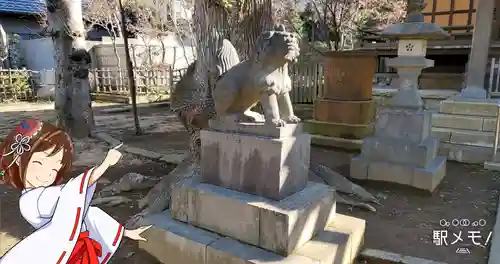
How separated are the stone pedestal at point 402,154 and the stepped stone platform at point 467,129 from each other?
3.39 ft

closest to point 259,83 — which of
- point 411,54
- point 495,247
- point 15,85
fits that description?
point 495,247

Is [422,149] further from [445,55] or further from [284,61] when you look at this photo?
[445,55]

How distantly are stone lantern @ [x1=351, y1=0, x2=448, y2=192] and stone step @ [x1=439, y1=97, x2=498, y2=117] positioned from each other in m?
2.21

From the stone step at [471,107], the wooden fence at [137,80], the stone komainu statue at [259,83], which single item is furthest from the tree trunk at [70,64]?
the wooden fence at [137,80]

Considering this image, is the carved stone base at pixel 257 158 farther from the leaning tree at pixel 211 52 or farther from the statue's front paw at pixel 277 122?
the leaning tree at pixel 211 52

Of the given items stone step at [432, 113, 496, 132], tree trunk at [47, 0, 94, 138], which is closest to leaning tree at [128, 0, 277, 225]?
tree trunk at [47, 0, 94, 138]

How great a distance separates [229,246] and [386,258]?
1.30 meters

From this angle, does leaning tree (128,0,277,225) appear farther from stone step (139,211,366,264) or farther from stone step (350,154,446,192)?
stone step (350,154,446,192)

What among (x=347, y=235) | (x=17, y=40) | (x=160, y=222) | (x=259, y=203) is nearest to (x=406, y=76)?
(x=347, y=235)

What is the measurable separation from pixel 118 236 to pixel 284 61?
4.99ft

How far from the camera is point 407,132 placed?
16.0 feet

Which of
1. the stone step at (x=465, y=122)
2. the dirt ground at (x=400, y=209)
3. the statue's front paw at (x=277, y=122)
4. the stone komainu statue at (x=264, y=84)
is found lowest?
the dirt ground at (x=400, y=209)

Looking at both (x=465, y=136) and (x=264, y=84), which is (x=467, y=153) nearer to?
(x=465, y=136)

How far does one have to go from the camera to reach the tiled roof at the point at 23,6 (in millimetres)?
15688
